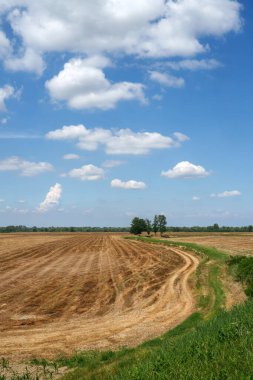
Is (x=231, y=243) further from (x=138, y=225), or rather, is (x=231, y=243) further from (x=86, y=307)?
(x=138, y=225)

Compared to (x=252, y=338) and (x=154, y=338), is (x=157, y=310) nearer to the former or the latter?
(x=154, y=338)

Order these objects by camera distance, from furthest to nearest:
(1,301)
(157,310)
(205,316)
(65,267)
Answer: (65,267)
(1,301)
(157,310)
(205,316)

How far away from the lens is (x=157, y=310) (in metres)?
23.9

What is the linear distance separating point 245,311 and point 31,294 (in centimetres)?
1702

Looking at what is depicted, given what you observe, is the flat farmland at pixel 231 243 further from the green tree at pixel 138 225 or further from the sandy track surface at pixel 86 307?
the green tree at pixel 138 225

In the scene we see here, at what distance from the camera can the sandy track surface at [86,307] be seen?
59.8ft

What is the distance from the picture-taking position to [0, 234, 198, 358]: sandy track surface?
59.8 feet

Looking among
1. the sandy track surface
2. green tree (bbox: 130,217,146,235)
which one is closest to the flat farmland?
the sandy track surface

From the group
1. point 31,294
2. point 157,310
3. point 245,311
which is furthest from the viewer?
Result: point 31,294

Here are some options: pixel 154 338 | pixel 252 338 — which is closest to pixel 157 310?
pixel 154 338

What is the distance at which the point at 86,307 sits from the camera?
24641 mm

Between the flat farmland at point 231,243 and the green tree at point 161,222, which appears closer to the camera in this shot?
the flat farmland at point 231,243

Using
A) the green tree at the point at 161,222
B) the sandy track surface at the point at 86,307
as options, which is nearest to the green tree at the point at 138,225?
the green tree at the point at 161,222

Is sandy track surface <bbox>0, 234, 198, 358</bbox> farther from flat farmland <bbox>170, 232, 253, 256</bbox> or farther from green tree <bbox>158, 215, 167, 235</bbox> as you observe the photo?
green tree <bbox>158, 215, 167, 235</bbox>
